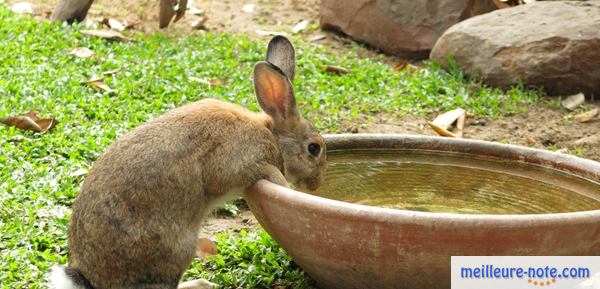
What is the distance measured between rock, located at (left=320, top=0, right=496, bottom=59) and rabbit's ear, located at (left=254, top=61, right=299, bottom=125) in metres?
4.28

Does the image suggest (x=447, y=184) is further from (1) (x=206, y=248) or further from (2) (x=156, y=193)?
(2) (x=156, y=193)

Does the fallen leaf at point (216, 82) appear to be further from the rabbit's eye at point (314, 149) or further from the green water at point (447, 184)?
the rabbit's eye at point (314, 149)

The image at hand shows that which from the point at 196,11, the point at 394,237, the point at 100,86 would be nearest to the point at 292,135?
the point at 394,237

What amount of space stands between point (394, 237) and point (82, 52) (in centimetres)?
482

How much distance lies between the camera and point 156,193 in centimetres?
365

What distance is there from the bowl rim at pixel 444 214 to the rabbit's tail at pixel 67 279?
2.75 ft

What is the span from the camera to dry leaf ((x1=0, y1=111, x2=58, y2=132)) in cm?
574

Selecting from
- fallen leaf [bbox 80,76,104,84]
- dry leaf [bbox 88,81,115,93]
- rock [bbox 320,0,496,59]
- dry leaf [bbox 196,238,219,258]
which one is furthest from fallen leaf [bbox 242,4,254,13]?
dry leaf [bbox 196,238,219,258]

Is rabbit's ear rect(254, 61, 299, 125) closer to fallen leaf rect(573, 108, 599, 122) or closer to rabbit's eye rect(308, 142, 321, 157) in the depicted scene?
rabbit's eye rect(308, 142, 321, 157)

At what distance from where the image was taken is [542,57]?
287 inches

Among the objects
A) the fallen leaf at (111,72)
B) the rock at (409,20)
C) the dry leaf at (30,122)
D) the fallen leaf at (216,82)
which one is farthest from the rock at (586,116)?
the dry leaf at (30,122)

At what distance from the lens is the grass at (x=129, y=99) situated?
446 centimetres

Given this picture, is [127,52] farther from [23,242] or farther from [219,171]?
[219,171]

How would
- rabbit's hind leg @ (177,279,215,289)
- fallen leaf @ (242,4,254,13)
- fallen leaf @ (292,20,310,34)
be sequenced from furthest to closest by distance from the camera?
1. fallen leaf @ (242,4,254,13)
2. fallen leaf @ (292,20,310,34)
3. rabbit's hind leg @ (177,279,215,289)
